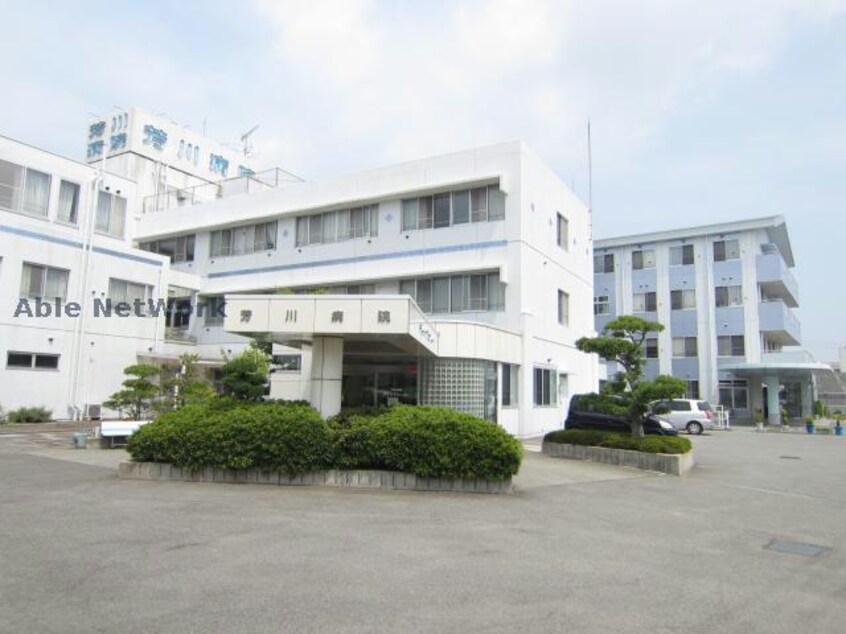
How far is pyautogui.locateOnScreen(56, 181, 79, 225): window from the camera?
24.3m

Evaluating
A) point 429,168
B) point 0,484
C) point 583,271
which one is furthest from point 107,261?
point 583,271

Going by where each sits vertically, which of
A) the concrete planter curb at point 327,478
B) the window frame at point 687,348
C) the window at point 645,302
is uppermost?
the window at point 645,302

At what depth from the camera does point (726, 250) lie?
3912 centimetres

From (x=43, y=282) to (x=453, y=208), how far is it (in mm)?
14783

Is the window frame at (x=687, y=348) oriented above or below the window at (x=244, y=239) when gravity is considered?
below

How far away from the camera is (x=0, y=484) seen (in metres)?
9.88

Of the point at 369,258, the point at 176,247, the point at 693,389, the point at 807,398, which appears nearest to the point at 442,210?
the point at 369,258

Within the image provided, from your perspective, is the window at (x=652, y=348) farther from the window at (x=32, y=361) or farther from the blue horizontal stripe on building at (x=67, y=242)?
the window at (x=32, y=361)

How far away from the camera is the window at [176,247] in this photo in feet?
A: 98.4

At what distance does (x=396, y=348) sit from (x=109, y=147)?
30174mm

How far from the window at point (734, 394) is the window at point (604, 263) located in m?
10.5

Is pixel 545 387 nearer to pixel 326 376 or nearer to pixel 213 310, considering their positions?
pixel 326 376

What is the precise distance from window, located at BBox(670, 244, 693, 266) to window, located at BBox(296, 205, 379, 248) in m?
24.7

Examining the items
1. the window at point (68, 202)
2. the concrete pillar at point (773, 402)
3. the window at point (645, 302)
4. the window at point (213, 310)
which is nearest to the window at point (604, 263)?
the window at point (645, 302)
